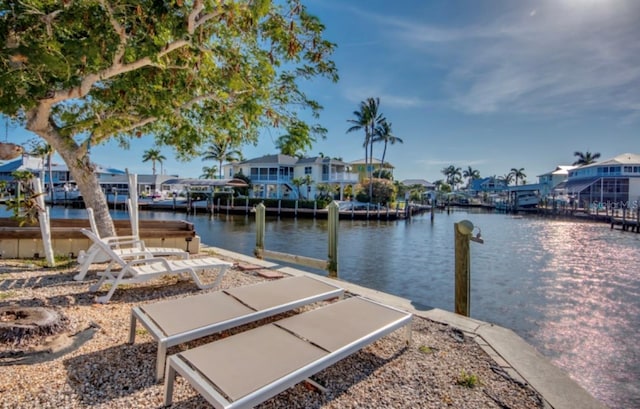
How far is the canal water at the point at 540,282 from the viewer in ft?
19.4

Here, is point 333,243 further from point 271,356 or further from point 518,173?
point 518,173

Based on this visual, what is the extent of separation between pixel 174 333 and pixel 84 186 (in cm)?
550

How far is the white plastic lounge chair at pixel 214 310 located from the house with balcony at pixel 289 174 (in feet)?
133

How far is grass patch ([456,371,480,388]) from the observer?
9.33 ft

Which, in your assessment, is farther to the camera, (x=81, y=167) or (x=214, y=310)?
(x=81, y=167)

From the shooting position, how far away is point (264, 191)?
47125 mm

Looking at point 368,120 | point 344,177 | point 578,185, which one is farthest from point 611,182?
point 344,177

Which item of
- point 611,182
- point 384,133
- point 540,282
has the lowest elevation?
point 540,282

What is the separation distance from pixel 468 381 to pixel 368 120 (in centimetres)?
4536

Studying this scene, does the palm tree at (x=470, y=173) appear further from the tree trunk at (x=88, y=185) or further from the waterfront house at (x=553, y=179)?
the tree trunk at (x=88, y=185)

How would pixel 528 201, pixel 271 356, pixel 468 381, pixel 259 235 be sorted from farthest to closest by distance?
pixel 528 201 → pixel 259 235 → pixel 468 381 → pixel 271 356

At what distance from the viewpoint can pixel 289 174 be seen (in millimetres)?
47406

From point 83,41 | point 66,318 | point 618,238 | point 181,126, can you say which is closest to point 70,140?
point 181,126

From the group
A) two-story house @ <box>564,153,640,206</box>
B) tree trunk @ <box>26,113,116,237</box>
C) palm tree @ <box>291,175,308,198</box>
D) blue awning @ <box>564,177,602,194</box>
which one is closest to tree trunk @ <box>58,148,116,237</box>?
tree trunk @ <box>26,113,116,237</box>
